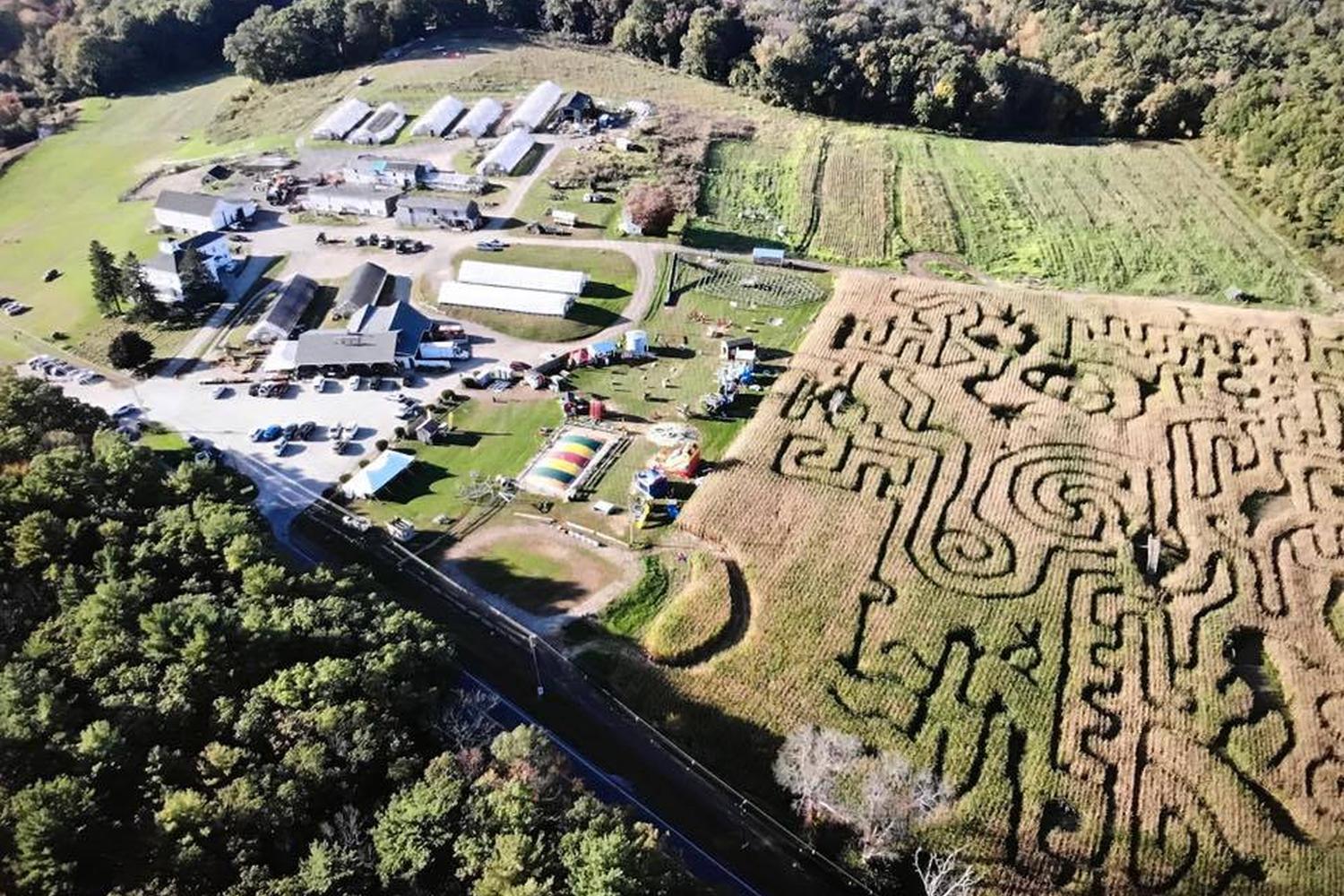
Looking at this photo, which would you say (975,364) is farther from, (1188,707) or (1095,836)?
(1095,836)

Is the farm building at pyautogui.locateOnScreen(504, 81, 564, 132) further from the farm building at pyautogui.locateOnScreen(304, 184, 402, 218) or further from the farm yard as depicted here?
the farm yard

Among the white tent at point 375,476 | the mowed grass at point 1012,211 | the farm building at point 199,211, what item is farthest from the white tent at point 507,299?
the farm building at point 199,211

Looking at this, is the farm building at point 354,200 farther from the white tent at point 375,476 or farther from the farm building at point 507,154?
the white tent at point 375,476

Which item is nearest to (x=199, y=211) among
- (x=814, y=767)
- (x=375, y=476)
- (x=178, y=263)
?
(x=178, y=263)

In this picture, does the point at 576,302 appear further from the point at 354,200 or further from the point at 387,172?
the point at 387,172

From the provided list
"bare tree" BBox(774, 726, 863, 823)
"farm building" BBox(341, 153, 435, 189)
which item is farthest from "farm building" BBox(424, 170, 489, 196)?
"bare tree" BBox(774, 726, 863, 823)

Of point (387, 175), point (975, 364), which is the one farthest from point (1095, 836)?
point (387, 175)
